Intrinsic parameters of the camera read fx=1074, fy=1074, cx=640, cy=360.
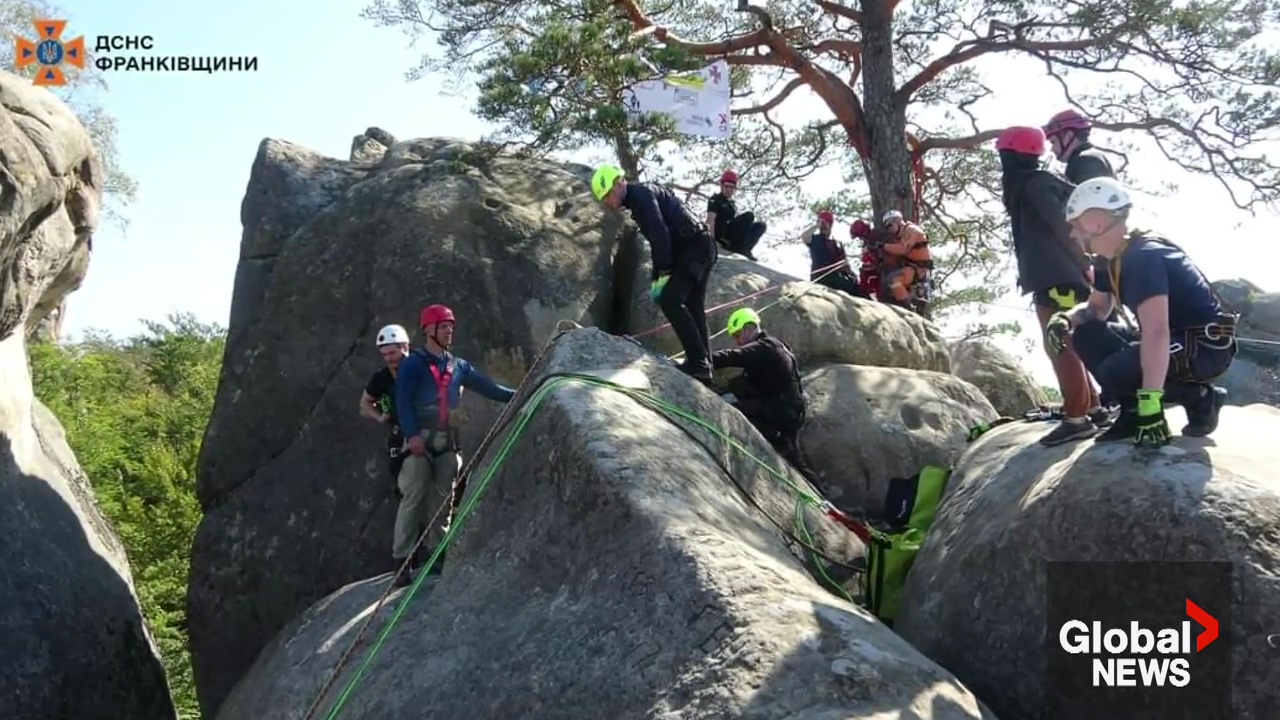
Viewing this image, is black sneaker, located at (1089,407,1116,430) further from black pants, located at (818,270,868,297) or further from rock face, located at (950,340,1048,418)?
black pants, located at (818,270,868,297)

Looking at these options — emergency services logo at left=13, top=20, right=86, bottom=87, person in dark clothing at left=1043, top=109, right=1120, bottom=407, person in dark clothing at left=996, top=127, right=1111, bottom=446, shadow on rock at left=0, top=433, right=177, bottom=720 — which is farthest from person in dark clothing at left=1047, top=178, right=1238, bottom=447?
emergency services logo at left=13, top=20, right=86, bottom=87

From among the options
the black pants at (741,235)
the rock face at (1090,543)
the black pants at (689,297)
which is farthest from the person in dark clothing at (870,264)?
the rock face at (1090,543)

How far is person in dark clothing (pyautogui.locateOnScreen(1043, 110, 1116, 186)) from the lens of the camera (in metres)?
5.59

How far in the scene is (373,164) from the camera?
35.1 feet

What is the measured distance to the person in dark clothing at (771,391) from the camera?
26.6 feet

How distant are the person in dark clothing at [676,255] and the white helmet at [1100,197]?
11.4 ft

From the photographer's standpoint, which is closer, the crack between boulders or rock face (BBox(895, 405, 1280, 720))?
rock face (BBox(895, 405, 1280, 720))

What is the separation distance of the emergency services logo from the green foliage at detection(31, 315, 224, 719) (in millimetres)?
5726

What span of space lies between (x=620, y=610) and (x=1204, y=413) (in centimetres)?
265

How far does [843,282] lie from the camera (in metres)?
11.4

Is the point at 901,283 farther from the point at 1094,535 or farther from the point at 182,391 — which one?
the point at 182,391

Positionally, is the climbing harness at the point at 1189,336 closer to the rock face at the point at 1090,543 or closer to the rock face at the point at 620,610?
the rock face at the point at 1090,543

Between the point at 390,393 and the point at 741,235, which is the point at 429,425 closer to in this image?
the point at 390,393

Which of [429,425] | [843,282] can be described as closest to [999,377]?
[843,282]
